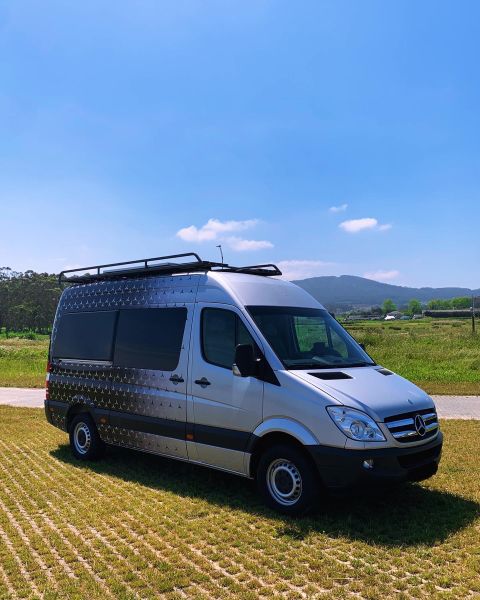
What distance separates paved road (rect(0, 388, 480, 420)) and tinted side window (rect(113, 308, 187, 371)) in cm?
675

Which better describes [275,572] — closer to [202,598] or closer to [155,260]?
[202,598]

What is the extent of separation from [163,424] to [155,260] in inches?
91.6

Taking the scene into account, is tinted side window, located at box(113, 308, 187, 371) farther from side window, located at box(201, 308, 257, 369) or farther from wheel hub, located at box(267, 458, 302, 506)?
wheel hub, located at box(267, 458, 302, 506)

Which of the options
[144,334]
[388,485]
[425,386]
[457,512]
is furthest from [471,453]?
[425,386]

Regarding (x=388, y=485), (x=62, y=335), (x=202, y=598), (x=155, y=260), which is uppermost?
(x=155, y=260)

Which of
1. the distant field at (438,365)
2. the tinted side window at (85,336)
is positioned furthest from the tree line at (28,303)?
the tinted side window at (85,336)

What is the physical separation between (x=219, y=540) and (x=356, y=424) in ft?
5.29

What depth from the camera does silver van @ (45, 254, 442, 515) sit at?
5164 mm

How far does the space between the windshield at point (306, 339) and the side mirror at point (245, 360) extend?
1.06 feet

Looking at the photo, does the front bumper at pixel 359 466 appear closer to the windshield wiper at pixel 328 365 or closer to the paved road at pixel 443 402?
the windshield wiper at pixel 328 365

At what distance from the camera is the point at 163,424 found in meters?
6.79

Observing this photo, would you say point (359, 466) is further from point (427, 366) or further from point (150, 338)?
point (427, 366)

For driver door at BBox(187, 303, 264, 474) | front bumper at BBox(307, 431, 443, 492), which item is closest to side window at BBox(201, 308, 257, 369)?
driver door at BBox(187, 303, 264, 474)

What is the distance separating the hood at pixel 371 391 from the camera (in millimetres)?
5164
